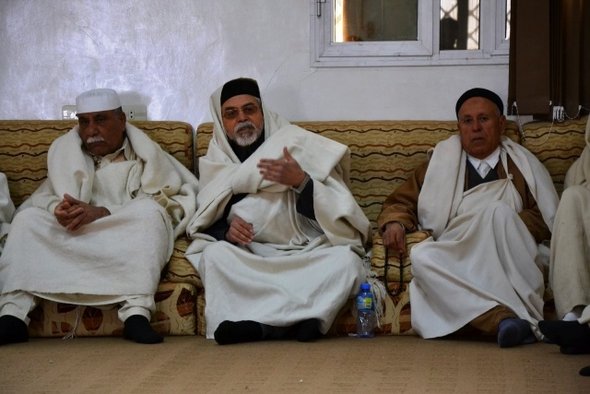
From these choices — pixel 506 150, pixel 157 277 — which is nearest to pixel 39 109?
pixel 157 277

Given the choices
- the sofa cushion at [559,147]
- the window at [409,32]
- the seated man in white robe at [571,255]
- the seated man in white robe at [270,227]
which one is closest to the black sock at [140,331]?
the seated man in white robe at [270,227]

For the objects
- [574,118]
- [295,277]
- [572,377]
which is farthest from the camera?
[574,118]

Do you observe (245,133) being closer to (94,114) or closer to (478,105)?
(94,114)

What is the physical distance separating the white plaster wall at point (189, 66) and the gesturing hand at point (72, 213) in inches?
55.2

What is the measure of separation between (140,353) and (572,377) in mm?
1755

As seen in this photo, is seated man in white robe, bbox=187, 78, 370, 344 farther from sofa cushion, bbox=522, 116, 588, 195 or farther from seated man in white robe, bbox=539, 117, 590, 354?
sofa cushion, bbox=522, 116, 588, 195

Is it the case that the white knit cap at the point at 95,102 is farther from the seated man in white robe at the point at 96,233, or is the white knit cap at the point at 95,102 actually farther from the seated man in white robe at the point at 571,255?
the seated man in white robe at the point at 571,255

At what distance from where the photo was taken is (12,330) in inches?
180

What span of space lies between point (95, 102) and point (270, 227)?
1.20m

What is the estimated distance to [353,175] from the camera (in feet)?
18.0

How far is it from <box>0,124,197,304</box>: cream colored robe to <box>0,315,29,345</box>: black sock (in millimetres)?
145

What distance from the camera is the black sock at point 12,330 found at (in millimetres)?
4539

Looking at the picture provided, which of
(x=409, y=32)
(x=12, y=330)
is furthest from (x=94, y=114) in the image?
(x=409, y=32)

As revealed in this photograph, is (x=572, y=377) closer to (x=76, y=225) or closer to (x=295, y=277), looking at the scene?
(x=295, y=277)
